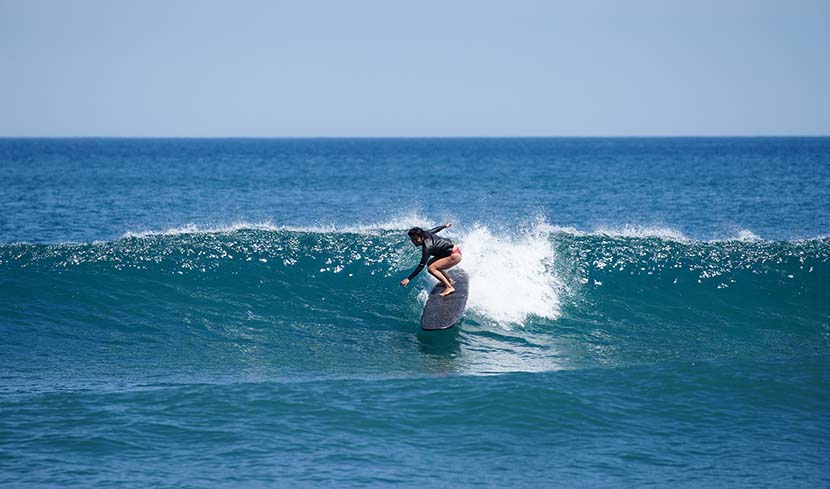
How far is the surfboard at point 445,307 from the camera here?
13.5m

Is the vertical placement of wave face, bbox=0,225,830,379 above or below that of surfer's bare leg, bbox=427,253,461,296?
below

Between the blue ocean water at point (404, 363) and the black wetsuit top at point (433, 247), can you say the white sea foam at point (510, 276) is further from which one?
the black wetsuit top at point (433, 247)

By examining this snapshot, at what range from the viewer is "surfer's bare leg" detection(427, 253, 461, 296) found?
45.2 feet

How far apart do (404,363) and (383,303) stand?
143 inches

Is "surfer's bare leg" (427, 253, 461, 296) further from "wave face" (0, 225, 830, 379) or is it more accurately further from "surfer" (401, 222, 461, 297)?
"wave face" (0, 225, 830, 379)

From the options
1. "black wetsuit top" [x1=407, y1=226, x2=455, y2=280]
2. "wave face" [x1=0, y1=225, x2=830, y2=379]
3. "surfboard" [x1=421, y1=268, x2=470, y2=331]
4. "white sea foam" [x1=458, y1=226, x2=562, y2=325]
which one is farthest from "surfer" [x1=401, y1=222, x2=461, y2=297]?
"white sea foam" [x1=458, y1=226, x2=562, y2=325]

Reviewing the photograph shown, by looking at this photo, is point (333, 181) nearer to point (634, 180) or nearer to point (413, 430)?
point (634, 180)

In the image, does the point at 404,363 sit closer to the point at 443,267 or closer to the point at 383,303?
the point at 443,267

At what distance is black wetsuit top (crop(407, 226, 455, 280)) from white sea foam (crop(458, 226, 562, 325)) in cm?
164

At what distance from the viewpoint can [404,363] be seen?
1210cm

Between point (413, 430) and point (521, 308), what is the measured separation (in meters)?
6.01

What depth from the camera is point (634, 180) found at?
57.7 metres

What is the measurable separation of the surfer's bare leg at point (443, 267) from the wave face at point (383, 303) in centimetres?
80

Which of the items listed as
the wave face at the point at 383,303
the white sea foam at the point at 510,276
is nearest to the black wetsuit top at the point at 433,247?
the wave face at the point at 383,303
